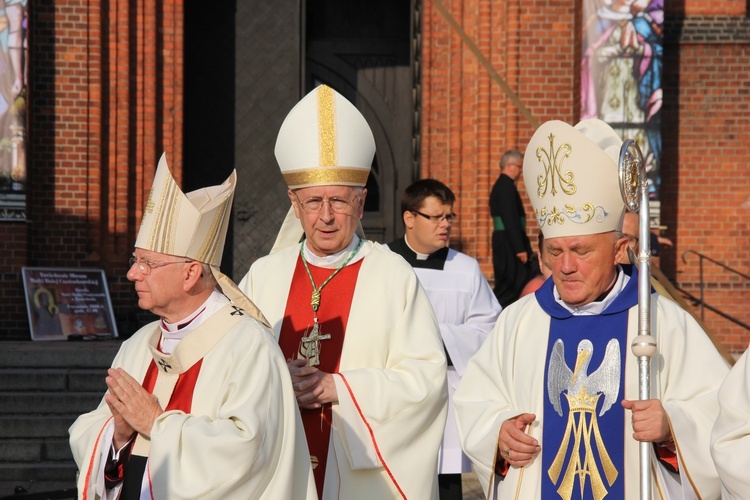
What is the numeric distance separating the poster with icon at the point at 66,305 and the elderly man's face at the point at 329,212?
7.30 m

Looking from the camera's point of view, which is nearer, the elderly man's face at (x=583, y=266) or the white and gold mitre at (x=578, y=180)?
the elderly man's face at (x=583, y=266)

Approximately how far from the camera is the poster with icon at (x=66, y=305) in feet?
39.7

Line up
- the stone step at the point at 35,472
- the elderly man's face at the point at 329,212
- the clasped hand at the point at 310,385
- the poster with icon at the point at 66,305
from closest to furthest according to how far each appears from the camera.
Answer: the clasped hand at the point at 310,385 → the elderly man's face at the point at 329,212 → the stone step at the point at 35,472 → the poster with icon at the point at 66,305

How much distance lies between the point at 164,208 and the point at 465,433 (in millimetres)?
1404

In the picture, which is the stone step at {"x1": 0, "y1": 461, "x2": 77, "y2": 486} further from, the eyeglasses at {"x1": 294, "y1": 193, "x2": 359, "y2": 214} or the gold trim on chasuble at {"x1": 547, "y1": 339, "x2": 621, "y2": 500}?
the gold trim on chasuble at {"x1": 547, "y1": 339, "x2": 621, "y2": 500}

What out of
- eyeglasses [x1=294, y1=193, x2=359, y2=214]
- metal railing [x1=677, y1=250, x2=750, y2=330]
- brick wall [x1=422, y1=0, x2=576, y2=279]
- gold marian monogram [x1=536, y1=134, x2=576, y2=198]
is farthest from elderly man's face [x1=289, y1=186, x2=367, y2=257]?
metal railing [x1=677, y1=250, x2=750, y2=330]

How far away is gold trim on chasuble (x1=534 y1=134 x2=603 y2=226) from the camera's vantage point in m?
4.74

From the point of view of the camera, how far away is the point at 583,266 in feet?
15.0

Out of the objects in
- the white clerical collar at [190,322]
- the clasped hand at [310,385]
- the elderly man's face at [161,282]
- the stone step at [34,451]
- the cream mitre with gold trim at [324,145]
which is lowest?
the stone step at [34,451]

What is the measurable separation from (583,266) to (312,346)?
1.22 metres

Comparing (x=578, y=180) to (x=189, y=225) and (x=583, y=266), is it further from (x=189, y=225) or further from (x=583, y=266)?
(x=189, y=225)

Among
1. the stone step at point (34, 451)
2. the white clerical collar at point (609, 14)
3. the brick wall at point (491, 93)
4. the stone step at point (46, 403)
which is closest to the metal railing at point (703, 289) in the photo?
the brick wall at point (491, 93)

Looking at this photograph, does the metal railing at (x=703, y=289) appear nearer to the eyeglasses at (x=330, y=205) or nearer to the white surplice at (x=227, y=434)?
the eyeglasses at (x=330, y=205)

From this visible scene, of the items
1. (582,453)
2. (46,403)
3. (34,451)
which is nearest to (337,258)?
(582,453)
